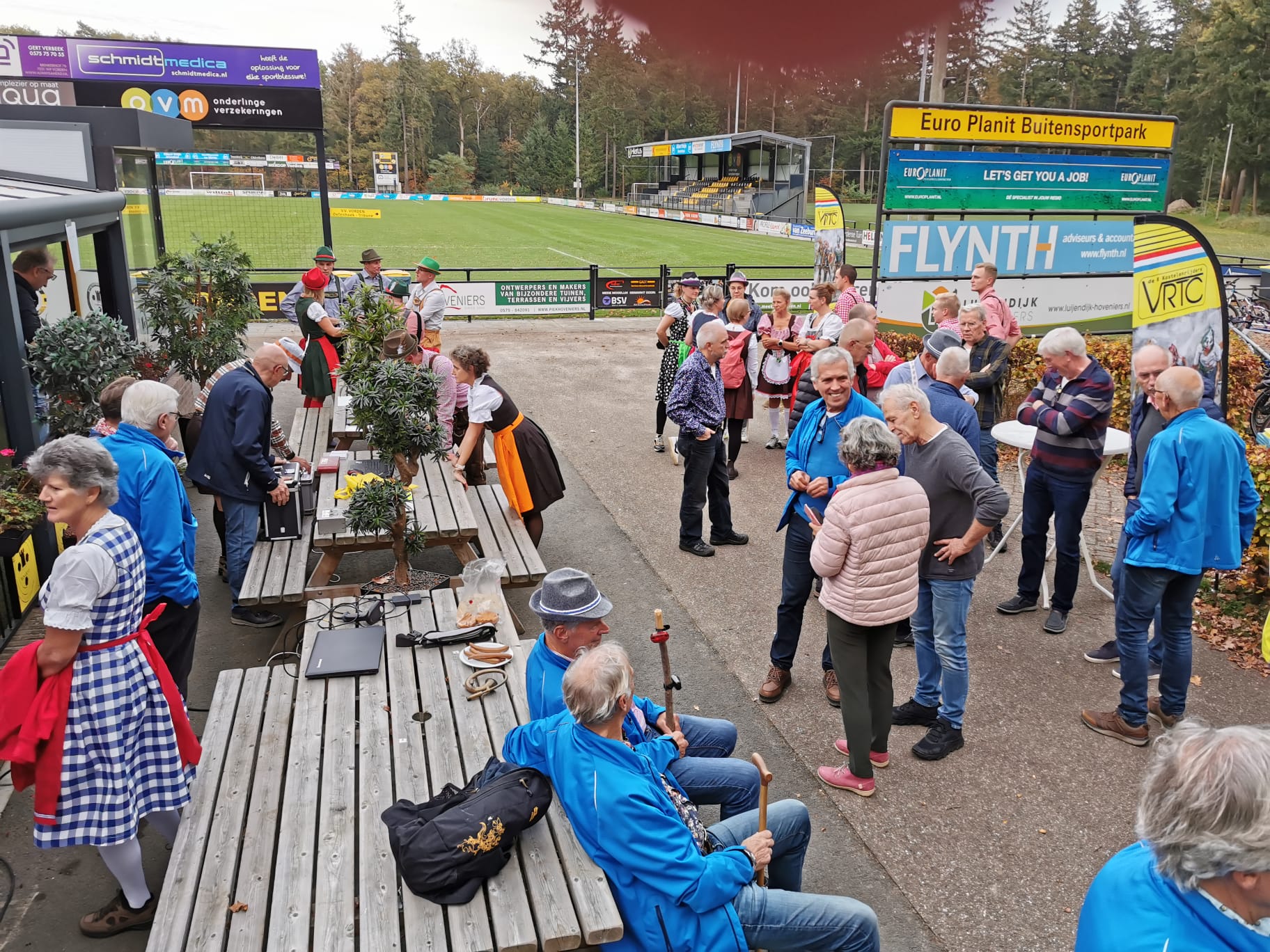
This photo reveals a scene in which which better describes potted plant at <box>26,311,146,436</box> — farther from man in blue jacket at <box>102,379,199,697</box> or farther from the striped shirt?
the striped shirt

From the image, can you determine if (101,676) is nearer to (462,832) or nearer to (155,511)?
(155,511)

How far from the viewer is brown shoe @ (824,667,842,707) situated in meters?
5.10

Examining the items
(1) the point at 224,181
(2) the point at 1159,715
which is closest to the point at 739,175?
(1) the point at 224,181

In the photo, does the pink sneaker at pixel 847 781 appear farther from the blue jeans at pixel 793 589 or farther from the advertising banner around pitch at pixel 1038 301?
the advertising banner around pitch at pixel 1038 301

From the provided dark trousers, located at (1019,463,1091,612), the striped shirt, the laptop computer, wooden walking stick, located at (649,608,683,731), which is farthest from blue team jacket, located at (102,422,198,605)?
dark trousers, located at (1019,463,1091,612)

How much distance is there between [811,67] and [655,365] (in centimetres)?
1312

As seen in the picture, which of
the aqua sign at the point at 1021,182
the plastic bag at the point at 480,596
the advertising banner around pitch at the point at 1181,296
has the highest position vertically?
the aqua sign at the point at 1021,182

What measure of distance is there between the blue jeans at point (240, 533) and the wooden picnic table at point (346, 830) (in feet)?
6.54

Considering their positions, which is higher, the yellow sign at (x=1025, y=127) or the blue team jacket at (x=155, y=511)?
the yellow sign at (x=1025, y=127)

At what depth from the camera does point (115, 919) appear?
11.2 feet

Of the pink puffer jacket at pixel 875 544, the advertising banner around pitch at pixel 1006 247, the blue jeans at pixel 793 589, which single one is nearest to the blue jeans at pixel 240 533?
the blue jeans at pixel 793 589

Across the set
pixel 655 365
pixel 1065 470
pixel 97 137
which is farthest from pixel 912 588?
pixel 655 365

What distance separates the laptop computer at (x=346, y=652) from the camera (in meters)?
3.96

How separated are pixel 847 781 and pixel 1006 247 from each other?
371 inches
